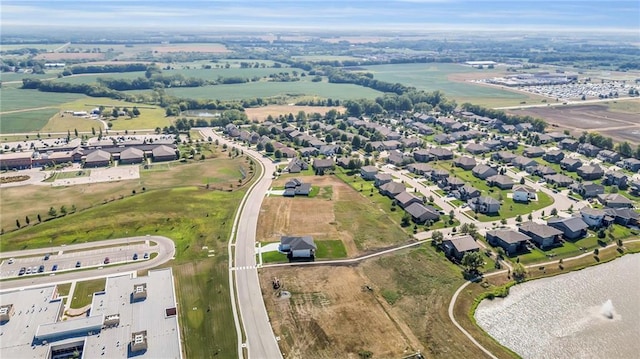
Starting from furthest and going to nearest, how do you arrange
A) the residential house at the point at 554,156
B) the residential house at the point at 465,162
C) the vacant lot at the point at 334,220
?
the residential house at the point at 554,156 → the residential house at the point at 465,162 → the vacant lot at the point at 334,220

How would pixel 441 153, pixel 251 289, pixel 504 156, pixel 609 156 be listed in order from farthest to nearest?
pixel 441 153 < pixel 504 156 < pixel 609 156 < pixel 251 289

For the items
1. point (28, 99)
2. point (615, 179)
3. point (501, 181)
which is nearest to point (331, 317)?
point (501, 181)

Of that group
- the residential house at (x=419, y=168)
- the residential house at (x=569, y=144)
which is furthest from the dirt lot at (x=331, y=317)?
the residential house at (x=569, y=144)

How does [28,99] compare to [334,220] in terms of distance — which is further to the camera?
[28,99]

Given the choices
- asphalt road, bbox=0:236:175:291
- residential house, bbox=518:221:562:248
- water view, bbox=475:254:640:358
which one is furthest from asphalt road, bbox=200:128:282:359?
residential house, bbox=518:221:562:248

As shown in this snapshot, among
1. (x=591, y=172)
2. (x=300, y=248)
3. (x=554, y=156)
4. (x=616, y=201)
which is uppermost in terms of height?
(x=554, y=156)

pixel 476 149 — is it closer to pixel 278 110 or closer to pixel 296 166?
pixel 296 166

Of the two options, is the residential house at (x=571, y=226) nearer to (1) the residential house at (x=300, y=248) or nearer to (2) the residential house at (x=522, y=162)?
(2) the residential house at (x=522, y=162)

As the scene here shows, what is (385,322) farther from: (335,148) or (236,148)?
(236,148)
